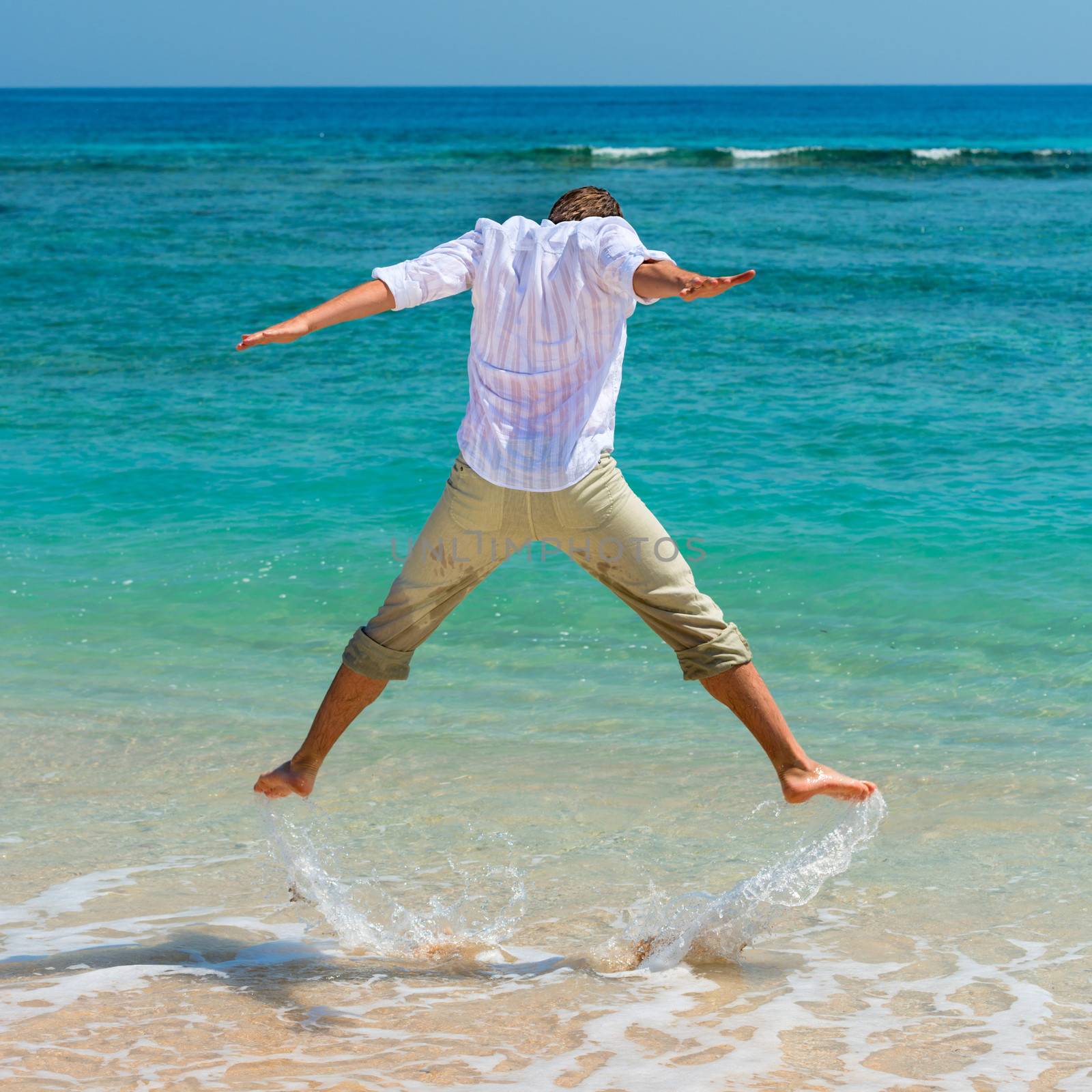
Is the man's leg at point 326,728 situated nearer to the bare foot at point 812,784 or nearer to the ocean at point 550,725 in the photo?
the ocean at point 550,725

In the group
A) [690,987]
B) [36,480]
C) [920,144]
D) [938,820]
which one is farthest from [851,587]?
[920,144]

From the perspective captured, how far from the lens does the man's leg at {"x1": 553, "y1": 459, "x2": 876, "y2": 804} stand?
3170 millimetres

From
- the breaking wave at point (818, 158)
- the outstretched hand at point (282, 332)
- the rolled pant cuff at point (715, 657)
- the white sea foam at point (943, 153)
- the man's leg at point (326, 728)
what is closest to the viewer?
the outstretched hand at point (282, 332)

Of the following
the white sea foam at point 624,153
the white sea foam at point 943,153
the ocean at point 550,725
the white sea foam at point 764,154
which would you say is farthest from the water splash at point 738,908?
the white sea foam at point 624,153

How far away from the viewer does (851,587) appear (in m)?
6.76

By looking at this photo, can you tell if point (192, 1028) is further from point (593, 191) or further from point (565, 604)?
point (565, 604)

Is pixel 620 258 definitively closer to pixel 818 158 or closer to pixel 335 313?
pixel 335 313

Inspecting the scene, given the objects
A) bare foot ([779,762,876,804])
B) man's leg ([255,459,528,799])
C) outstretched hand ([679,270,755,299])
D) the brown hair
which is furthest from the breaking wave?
outstretched hand ([679,270,755,299])

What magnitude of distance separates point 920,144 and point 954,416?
42.8m

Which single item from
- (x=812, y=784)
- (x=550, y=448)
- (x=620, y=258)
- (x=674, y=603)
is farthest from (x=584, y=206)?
(x=812, y=784)

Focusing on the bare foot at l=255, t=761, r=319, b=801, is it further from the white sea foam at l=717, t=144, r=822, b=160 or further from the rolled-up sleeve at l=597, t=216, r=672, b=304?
the white sea foam at l=717, t=144, r=822, b=160

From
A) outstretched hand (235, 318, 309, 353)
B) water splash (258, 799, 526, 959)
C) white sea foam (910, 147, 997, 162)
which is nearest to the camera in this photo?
outstretched hand (235, 318, 309, 353)

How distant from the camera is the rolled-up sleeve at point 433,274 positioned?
3094mm

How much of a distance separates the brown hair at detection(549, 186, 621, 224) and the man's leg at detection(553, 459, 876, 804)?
601 millimetres
